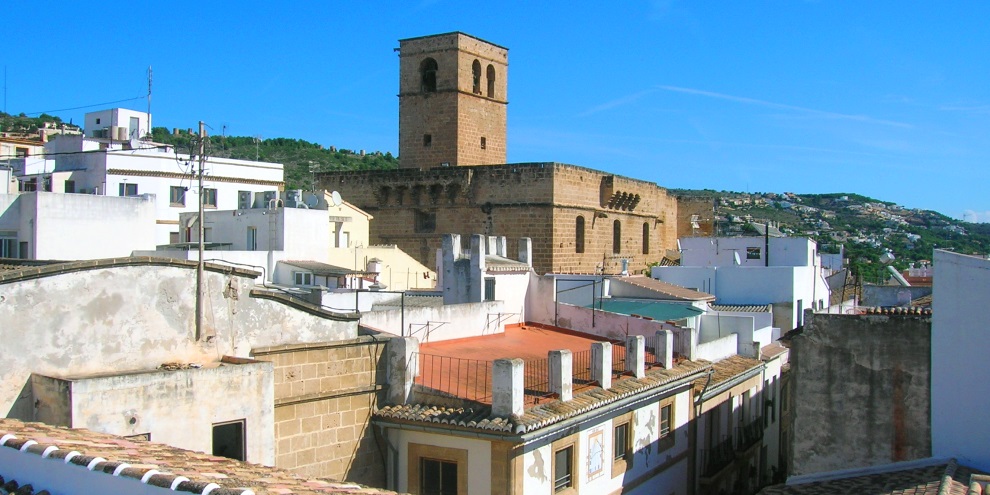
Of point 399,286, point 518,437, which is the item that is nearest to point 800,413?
point 518,437

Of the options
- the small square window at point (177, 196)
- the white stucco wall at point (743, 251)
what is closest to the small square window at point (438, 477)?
the small square window at point (177, 196)

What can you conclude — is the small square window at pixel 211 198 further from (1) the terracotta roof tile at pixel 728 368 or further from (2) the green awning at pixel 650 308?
(1) the terracotta roof tile at pixel 728 368

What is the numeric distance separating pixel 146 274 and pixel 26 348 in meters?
1.36

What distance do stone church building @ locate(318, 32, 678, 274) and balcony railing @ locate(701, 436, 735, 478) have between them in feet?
42.2

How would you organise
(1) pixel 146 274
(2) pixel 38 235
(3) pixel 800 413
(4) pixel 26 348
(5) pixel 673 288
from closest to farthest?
(4) pixel 26 348 < (1) pixel 146 274 < (3) pixel 800 413 < (2) pixel 38 235 < (5) pixel 673 288

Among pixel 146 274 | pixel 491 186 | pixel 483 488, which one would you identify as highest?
pixel 491 186

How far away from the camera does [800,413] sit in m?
12.1

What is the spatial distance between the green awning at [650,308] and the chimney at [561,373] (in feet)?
26.5

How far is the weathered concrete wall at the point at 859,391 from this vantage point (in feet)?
37.5

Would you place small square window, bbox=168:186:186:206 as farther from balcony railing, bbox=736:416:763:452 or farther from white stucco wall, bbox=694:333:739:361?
balcony railing, bbox=736:416:763:452

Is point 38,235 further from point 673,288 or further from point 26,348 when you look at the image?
point 673,288

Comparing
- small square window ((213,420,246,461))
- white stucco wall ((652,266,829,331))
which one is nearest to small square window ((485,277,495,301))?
small square window ((213,420,246,461))

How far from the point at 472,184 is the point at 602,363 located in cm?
1930

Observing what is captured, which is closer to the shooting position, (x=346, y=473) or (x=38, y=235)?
(x=346, y=473)
